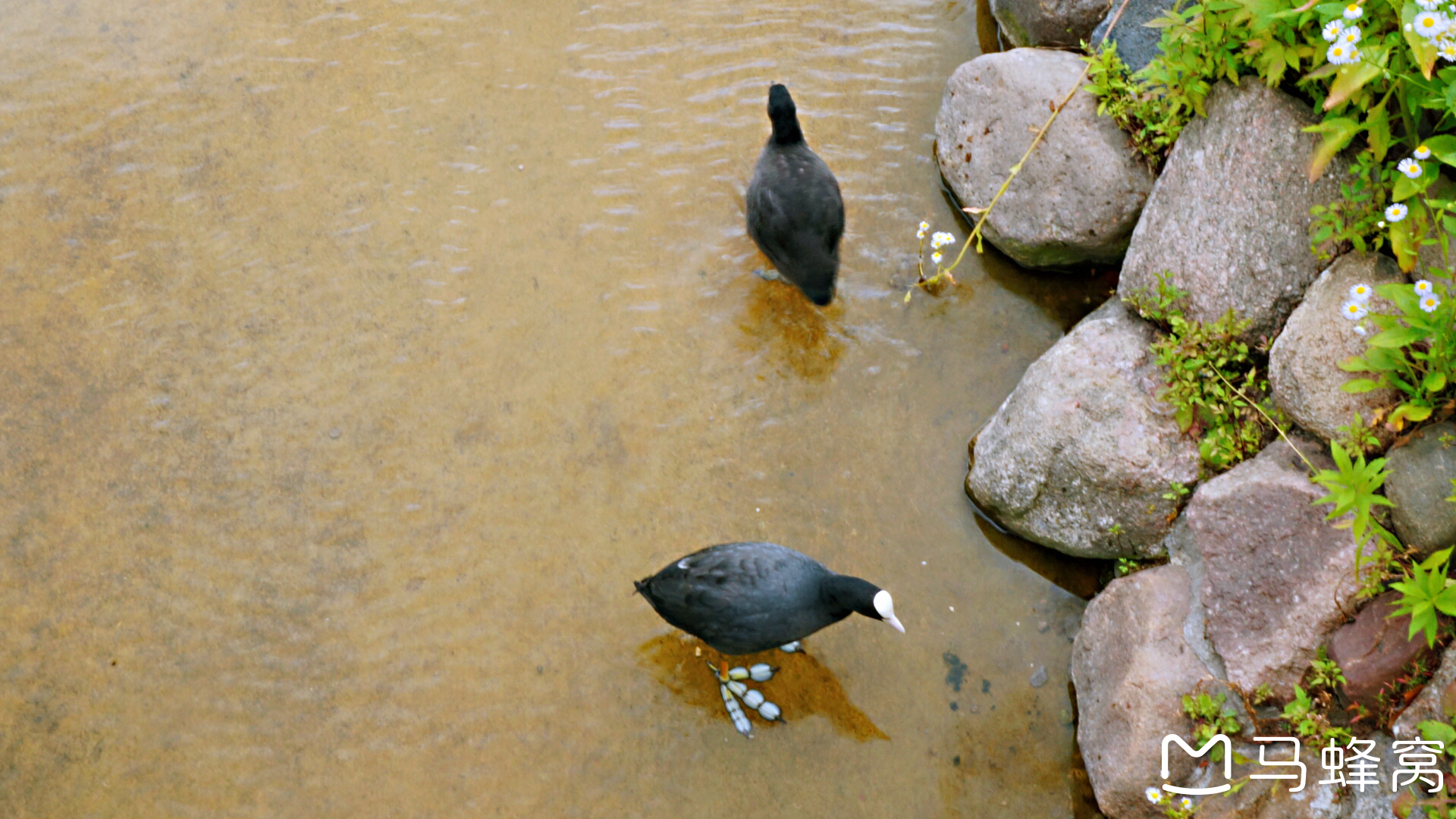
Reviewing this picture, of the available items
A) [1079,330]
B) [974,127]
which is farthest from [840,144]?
[1079,330]

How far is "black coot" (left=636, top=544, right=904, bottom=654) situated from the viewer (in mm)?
3859

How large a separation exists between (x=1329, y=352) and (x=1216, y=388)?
484 mm

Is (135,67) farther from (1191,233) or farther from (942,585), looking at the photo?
(1191,233)

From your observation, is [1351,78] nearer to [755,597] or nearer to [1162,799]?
[1162,799]

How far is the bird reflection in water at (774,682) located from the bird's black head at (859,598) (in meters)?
0.54

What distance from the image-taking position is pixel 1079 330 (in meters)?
4.41

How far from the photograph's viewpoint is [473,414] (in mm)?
4789

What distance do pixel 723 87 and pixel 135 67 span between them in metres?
3.65

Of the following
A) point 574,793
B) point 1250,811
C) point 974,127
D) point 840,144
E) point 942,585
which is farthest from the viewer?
point 840,144

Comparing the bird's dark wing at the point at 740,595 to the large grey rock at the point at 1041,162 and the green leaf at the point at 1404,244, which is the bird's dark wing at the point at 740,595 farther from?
the green leaf at the point at 1404,244

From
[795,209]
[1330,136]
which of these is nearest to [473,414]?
[795,209]

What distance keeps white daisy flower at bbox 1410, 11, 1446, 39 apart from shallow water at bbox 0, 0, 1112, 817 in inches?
88.0

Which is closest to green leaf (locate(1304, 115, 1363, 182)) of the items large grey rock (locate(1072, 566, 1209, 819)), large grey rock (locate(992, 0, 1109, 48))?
large grey rock (locate(1072, 566, 1209, 819))

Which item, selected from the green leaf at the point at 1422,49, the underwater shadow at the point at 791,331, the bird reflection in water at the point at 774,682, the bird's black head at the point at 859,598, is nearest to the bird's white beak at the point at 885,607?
the bird's black head at the point at 859,598
